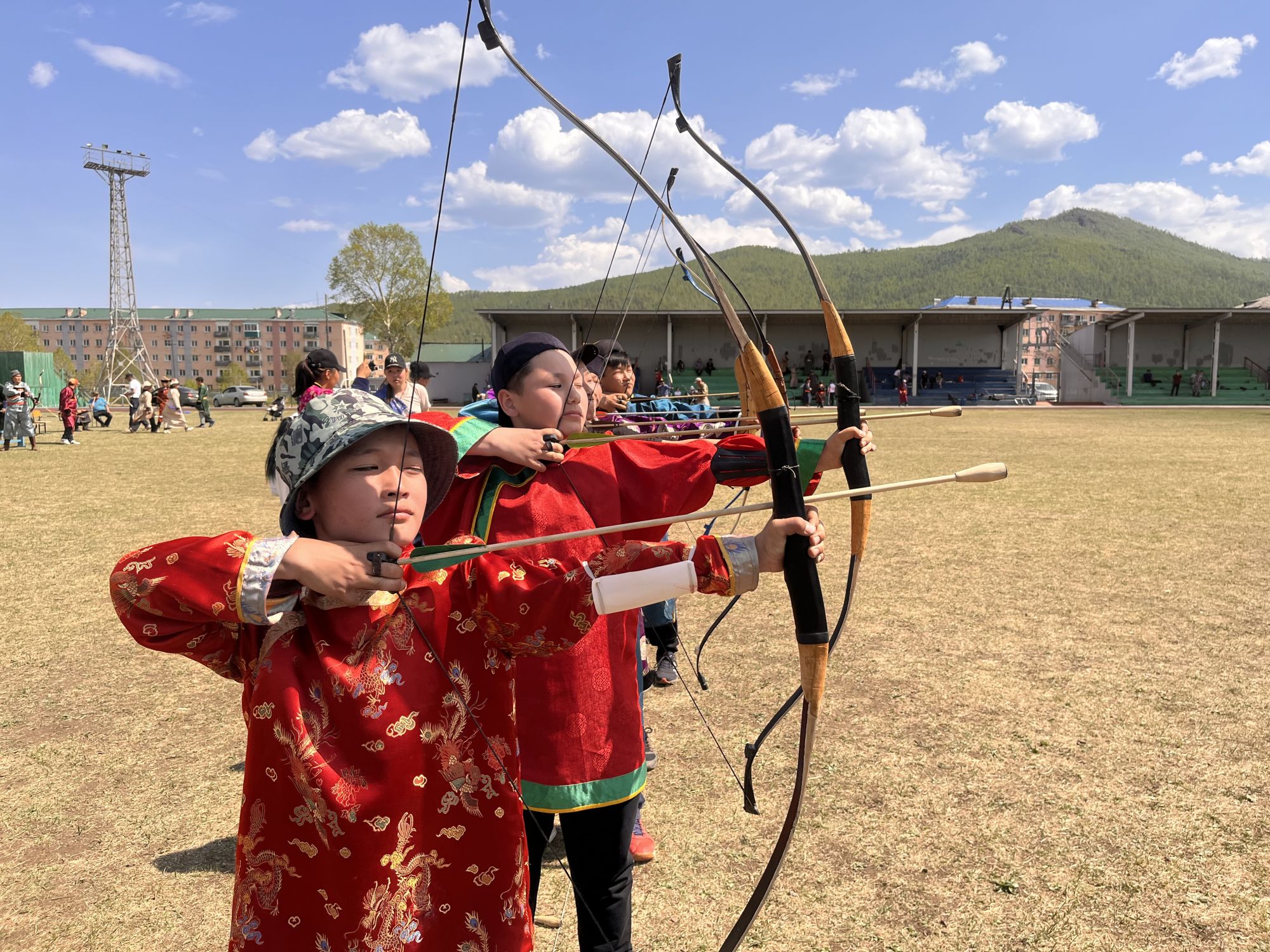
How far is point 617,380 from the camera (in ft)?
13.7

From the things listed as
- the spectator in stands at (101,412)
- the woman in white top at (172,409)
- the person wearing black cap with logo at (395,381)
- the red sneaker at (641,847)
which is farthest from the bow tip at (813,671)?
the spectator in stands at (101,412)

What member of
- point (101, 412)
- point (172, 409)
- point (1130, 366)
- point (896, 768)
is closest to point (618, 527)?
point (896, 768)

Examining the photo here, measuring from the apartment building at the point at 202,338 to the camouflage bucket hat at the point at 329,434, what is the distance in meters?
114

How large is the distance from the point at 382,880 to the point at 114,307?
5913cm

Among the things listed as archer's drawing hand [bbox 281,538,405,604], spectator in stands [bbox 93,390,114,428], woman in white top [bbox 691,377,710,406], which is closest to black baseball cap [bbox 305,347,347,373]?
woman in white top [bbox 691,377,710,406]

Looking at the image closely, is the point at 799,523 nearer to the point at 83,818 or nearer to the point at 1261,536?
the point at 83,818

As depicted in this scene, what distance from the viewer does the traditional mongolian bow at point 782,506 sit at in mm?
1313

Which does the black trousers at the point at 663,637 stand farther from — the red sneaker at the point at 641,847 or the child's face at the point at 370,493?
the child's face at the point at 370,493

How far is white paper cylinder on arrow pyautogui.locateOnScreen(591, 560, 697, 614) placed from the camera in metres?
1.16

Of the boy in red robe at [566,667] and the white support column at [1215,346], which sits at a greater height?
the white support column at [1215,346]

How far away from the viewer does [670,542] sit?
1.34 meters

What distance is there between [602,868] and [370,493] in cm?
101

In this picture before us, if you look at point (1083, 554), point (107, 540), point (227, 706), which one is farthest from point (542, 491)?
point (107, 540)

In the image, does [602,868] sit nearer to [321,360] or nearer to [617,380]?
[617,380]
